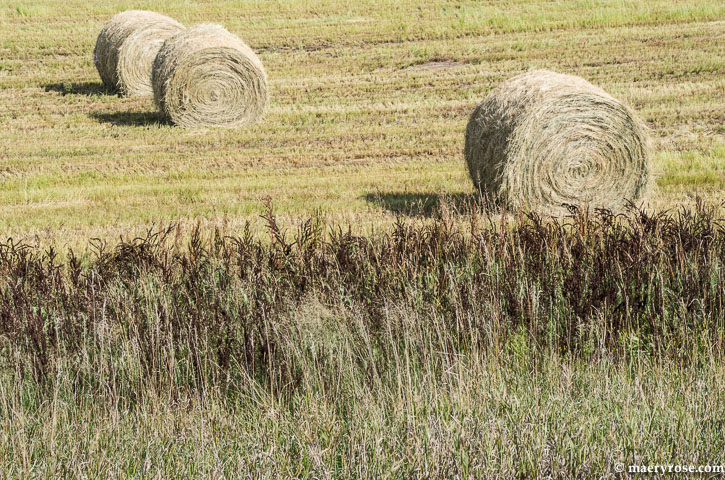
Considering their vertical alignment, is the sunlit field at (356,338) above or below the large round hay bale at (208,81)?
below

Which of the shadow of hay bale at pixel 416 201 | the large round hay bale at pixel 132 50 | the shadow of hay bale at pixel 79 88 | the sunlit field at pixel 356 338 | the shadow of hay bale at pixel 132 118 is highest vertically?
the large round hay bale at pixel 132 50

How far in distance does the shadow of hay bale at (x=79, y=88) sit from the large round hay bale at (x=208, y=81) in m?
3.46

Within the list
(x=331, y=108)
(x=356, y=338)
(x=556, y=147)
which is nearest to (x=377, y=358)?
(x=356, y=338)

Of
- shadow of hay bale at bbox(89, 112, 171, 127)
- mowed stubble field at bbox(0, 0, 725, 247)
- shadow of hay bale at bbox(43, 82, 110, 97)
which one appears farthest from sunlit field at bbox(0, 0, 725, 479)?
shadow of hay bale at bbox(43, 82, 110, 97)

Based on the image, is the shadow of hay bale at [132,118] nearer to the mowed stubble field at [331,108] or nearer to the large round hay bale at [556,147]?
the mowed stubble field at [331,108]

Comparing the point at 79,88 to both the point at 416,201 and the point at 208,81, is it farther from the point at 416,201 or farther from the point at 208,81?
the point at 416,201

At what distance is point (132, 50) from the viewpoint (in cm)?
1875

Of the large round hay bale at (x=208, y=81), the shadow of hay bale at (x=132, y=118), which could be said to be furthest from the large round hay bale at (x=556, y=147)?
the shadow of hay bale at (x=132, y=118)

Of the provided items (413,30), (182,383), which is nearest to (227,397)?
(182,383)

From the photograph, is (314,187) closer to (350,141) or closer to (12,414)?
(350,141)

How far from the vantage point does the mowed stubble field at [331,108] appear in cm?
1039

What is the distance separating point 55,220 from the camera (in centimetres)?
A: 952

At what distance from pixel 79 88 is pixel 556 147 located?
13237 mm

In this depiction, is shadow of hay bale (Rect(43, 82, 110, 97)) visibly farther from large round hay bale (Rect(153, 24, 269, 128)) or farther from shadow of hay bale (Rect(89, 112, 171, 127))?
large round hay bale (Rect(153, 24, 269, 128))
